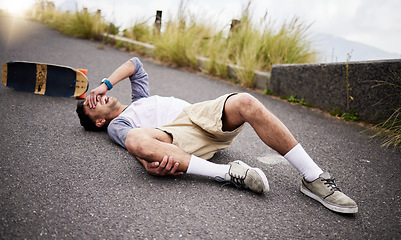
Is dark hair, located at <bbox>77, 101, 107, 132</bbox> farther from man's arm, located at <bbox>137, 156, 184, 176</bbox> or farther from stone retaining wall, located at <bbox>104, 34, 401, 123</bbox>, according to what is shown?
stone retaining wall, located at <bbox>104, 34, 401, 123</bbox>

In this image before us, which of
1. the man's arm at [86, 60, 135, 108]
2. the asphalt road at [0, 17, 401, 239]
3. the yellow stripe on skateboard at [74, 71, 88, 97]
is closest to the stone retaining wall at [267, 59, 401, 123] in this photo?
the asphalt road at [0, 17, 401, 239]

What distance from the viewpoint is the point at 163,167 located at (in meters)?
1.94

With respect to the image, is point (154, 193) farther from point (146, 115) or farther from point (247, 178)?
point (146, 115)

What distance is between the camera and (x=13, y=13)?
17062mm

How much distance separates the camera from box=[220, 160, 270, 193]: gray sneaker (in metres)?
1.91

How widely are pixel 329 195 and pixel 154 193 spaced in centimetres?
113

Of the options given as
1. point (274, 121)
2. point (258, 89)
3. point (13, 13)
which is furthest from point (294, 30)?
point (13, 13)

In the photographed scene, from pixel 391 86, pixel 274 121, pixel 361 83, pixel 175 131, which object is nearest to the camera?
pixel 274 121

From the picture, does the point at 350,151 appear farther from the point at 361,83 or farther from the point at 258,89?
the point at 258,89

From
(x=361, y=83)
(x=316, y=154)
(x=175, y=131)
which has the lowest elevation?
(x=316, y=154)

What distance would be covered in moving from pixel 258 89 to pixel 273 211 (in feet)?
12.3

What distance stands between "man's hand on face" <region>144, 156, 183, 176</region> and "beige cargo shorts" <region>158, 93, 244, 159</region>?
20 cm

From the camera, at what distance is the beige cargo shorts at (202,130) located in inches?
82.1

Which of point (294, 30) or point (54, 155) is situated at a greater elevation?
point (294, 30)
